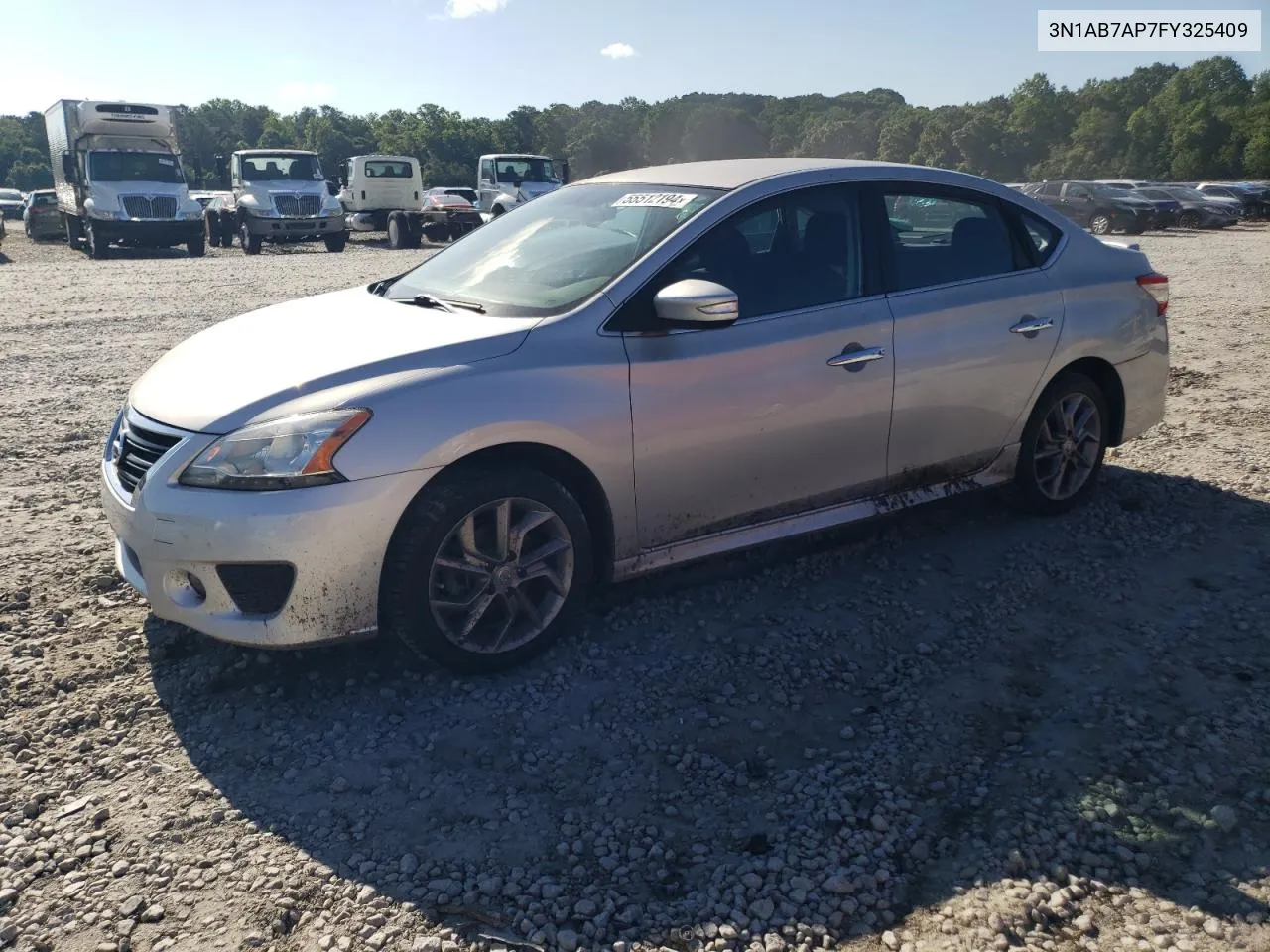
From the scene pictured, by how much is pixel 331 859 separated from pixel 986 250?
3.86m

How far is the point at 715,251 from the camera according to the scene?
13.3ft

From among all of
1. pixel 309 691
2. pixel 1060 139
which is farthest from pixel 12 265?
pixel 1060 139

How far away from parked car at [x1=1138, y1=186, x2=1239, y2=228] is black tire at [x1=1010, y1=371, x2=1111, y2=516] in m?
32.3

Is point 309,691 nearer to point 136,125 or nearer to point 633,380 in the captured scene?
point 633,380

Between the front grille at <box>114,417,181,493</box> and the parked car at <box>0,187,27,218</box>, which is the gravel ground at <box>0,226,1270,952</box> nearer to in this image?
the front grille at <box>114,417,181,493</box>

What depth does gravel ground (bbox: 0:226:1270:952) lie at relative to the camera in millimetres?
2539

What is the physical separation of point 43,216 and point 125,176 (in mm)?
9674

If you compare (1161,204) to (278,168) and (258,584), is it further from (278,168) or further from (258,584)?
(258,584)

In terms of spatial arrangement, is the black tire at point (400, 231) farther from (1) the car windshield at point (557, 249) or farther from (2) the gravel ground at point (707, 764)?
(1) the car windshield at point (557, 249)

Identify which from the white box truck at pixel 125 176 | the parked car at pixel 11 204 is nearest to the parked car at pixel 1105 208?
the white box truck at pixel 125 176

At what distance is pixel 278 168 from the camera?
25.5 metres

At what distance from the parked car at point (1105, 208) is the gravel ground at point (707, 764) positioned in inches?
1163

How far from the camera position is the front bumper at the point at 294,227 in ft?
81.0

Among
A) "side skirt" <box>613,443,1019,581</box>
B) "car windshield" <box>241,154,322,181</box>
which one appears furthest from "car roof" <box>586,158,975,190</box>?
"car windshield" <box>241,154,322,181</box>
